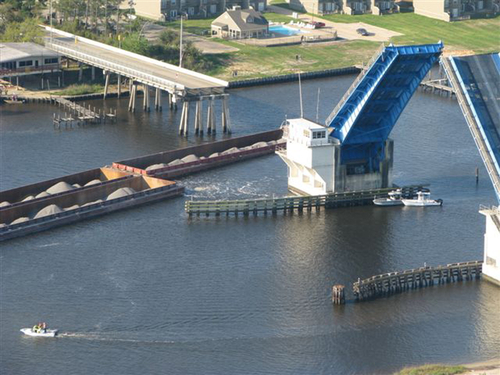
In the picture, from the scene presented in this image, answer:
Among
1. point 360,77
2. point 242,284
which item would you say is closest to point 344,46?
point 360,77

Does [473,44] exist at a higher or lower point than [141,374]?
higher

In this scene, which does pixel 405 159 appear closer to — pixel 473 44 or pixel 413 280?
pixel 413 280

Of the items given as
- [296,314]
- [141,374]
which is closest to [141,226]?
[296,314]

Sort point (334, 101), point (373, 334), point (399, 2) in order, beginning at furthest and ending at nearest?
1. point (399, 2)
2. point (334, 101)
3. point (373, 334)

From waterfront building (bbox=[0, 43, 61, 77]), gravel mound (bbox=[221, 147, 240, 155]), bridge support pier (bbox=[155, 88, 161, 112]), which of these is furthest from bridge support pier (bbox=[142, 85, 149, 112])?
gravel mound (bbox=[221, 147, 240, 155])

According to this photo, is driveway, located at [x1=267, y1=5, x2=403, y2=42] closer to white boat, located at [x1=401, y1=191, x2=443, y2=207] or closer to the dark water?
the dark water

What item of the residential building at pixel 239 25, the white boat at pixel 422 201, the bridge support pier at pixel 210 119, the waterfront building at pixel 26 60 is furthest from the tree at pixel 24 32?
the white boat at pixel 422 201

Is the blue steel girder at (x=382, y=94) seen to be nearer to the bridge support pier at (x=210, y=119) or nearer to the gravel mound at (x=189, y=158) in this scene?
the gravel mound at (x=189, y=158)
